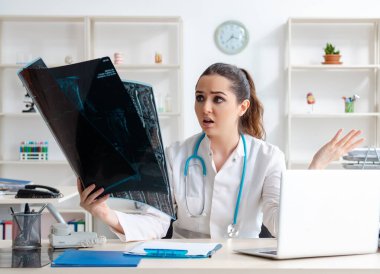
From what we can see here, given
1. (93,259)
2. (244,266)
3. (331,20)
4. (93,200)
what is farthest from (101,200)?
(331,20)

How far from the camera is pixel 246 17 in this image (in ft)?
17.8

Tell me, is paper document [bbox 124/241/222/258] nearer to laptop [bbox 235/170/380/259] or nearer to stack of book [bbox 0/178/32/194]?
laptop [bbox 235/170/380/259]

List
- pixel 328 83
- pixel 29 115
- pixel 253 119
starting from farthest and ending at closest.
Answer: pixel 328 83
pixel 29 115
pixel 253 119

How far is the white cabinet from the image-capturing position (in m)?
5.46

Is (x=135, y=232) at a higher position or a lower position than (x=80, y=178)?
lower

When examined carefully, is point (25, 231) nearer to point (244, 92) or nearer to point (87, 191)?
point (87, 191)

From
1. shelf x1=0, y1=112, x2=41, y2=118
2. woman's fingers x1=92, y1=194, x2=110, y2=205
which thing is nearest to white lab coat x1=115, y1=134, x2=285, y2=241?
woman's fingers x1=92, y1=194, x2=110, y2=205

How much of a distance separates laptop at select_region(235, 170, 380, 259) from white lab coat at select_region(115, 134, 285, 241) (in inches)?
23.7

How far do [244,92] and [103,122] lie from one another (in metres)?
0.99

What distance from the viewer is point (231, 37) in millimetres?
5402

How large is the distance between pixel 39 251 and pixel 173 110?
3.62 metres

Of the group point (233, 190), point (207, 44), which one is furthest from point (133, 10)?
point (233, 190)

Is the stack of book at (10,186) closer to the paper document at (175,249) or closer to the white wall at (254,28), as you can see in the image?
the white wall at (254,28)

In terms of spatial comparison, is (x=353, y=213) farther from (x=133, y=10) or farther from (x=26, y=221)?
(x=133, y=10)
